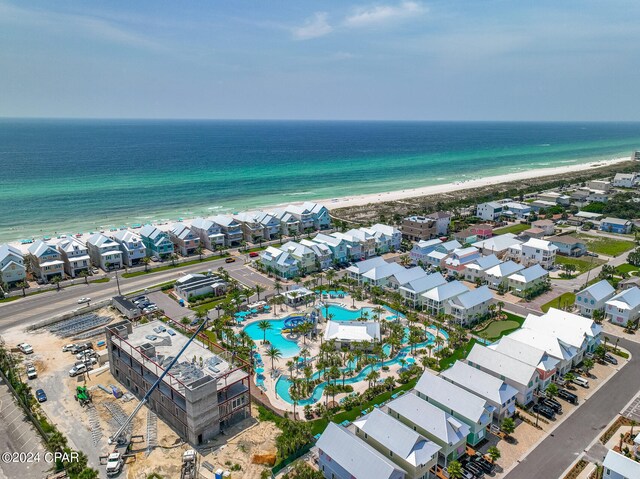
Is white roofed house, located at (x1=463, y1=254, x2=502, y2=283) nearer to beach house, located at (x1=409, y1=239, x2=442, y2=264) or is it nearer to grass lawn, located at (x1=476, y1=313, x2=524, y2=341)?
beach house, located at (x1=409, y1=239, x2=442, y2=264)

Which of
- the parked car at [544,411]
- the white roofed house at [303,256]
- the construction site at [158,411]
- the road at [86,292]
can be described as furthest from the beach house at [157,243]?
the parked car at [544,411]

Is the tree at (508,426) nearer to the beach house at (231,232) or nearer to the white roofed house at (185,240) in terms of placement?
the white roofed house at (185,240)

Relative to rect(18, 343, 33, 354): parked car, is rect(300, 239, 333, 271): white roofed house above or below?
above

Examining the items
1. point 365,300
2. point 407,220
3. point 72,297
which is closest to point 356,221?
point 407,220

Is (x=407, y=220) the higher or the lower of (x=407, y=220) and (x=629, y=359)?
the higher

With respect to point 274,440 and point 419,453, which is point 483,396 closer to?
point 419,453

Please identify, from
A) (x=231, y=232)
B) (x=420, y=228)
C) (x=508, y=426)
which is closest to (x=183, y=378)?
(x=508, y=426)

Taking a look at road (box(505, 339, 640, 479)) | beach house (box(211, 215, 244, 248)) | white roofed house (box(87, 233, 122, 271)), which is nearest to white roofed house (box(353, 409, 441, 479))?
road (box(505, 339, 640, 479))
